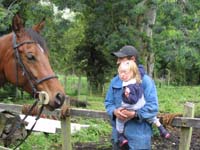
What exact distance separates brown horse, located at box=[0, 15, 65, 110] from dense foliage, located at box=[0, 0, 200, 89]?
153 inches

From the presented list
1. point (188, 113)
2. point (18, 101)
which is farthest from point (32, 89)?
point (18, 101)

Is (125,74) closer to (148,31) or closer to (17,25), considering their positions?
(17,25)

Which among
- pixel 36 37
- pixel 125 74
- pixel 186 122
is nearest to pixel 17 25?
pixel 36 37

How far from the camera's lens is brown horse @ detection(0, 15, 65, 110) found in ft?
10.9

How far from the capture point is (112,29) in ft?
49.1

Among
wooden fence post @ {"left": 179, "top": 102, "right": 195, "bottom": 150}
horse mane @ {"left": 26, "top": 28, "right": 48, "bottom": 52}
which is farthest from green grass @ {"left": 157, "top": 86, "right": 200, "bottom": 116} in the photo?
horse mane @ {"left": 26, "top": 28, "right": 48, "bottom": 52}

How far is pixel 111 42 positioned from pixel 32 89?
10783 millimetres

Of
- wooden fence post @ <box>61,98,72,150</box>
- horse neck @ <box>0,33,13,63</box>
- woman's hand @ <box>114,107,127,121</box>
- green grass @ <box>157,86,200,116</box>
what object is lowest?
green grass @ <box>157,86,200,116</box>

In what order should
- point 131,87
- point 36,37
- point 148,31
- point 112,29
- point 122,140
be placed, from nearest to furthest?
1. point 131,87
2. point 122,140
3. point 36,37
4. point 148,31
5. point 112,29

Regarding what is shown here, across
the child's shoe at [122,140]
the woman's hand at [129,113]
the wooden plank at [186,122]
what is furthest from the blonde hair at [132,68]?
the wooden plank at [186,122]

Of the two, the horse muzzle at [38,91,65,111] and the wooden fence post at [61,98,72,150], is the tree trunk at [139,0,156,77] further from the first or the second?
the horse muzzle at [38,91,65,111]

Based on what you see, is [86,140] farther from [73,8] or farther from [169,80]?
[169,80]

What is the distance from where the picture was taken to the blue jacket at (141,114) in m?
3.25

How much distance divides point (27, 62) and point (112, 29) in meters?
11.7
